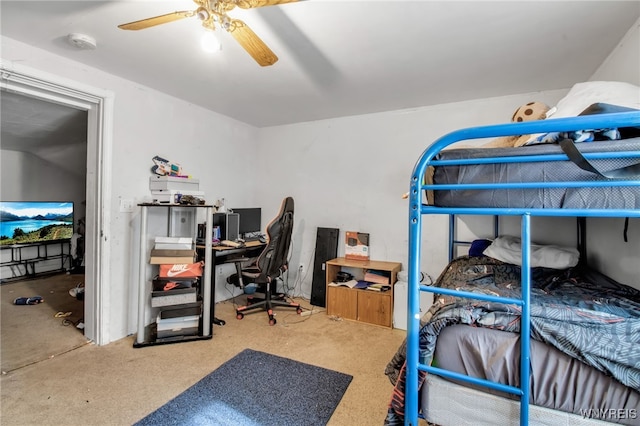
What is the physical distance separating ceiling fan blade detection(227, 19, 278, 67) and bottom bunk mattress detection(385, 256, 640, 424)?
1.51 meters

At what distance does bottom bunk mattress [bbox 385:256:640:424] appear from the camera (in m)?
0.84

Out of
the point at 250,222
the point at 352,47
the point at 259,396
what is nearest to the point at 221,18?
the point at 352,47

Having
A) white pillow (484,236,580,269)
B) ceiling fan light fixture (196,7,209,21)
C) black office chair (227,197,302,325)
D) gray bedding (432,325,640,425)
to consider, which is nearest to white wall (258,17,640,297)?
white pillow (484,236,580,269)

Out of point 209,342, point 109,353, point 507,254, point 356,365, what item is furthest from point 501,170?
point 109,353

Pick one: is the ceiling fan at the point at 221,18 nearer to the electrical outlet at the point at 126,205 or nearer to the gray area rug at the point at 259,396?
the electrical outlet at the point at 126,205

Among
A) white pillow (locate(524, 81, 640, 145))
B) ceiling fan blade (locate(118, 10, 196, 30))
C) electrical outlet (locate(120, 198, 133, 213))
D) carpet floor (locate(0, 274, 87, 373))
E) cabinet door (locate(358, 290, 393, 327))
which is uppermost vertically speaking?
ceiling fan blade (locate(118, 10, 196, 30))

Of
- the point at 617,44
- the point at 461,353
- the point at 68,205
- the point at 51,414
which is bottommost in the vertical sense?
the point at 51,414

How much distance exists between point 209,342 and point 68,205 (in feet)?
14.2

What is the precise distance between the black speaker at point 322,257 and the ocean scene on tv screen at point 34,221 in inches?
174

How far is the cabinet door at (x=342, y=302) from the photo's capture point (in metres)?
3.04

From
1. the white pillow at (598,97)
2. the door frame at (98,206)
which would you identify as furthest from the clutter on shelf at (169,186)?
the white pillow at (598,97)

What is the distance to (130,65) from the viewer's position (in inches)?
90.4

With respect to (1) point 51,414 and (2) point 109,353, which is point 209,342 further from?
(1) point 51,414

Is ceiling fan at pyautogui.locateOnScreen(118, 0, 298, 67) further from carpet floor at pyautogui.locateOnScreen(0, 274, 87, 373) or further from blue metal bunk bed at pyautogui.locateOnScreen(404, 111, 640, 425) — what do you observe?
carpet floor at pyautogui.locateOnScreen(0, 274, 87, 373)
